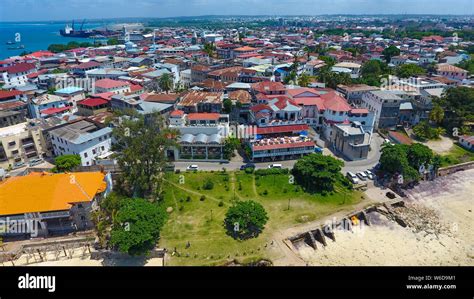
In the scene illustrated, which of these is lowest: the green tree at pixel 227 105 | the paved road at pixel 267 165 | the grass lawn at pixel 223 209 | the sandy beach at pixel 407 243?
the sandy beach at pixel 407 243

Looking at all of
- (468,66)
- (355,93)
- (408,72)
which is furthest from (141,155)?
(468,66)

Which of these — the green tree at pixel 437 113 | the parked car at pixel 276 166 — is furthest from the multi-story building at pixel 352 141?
the green tree at pixel 437 113

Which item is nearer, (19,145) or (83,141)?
(83,141)

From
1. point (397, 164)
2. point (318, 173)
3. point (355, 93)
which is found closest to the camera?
point (318, 173)

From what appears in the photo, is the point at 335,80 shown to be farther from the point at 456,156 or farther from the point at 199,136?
the point at 199,136

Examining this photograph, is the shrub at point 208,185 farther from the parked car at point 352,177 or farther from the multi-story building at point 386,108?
the multi-story building at point 386,108

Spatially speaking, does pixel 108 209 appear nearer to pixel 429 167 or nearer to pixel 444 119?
pixel 429 167

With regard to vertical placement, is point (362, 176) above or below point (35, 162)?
below
